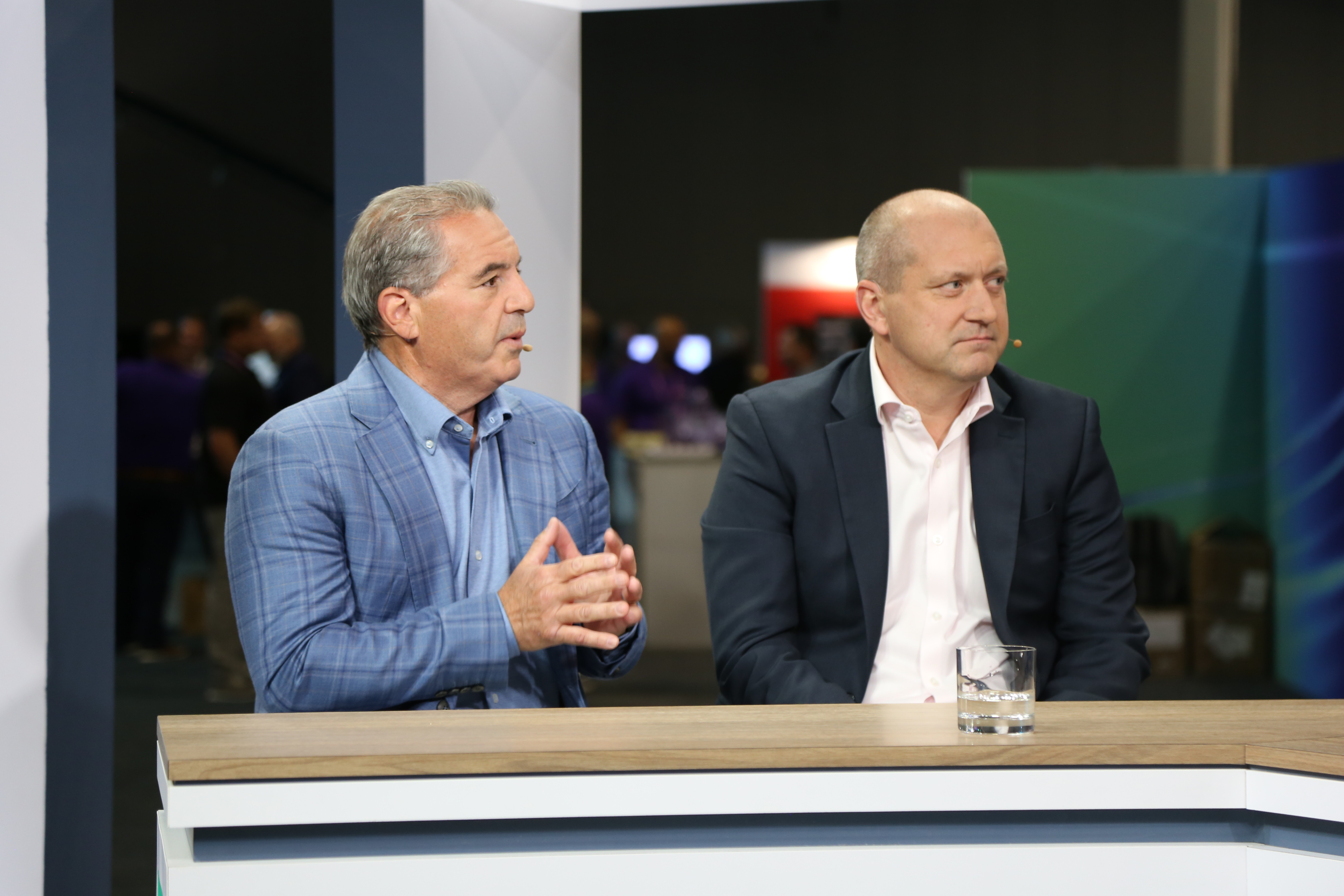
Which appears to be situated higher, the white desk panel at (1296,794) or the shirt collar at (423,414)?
the shirt collar at (423,414)

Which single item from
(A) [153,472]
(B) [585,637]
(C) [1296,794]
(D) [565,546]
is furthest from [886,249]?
(A) [153,472]

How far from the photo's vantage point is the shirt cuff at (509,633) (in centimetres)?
176

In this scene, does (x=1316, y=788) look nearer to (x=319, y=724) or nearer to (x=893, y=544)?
(x=893, y=544)

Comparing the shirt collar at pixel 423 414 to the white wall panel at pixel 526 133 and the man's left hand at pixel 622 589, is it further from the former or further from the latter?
the white wall panel at pixel 526 133

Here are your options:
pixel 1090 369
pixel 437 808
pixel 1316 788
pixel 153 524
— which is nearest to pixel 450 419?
pixel 437 808

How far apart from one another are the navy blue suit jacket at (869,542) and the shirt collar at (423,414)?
456mm

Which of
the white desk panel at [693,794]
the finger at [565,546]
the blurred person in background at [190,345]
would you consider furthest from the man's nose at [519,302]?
the blurred person in background at [190,345]

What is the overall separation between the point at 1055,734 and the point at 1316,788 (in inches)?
10.4

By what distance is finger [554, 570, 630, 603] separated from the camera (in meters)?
1.73

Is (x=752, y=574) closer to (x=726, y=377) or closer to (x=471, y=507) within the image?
(x=471, y=507)

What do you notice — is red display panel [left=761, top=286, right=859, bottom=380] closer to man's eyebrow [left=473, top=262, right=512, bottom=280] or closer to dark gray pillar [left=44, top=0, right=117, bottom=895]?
dark gray pillar [left=44, top=0, right=117, bottom=895]

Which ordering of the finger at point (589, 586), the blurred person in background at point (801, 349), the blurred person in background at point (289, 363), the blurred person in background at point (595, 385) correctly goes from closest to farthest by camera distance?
the finger at point (589, 586)
the blurred person in background at point (595, 385)
the blurred person in background at point (289, 363)
the blurred person in background at point (801, 349)

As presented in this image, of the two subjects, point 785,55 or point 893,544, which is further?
point 785,55

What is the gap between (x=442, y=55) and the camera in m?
2.59
